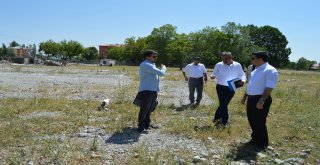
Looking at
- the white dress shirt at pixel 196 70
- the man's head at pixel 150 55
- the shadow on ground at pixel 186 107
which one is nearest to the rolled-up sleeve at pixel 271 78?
the man's head at pixel 150 55

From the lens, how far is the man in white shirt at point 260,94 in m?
7.45

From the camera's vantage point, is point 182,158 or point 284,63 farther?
point 284,63

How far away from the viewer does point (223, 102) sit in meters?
9.94

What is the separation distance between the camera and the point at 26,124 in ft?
31.8

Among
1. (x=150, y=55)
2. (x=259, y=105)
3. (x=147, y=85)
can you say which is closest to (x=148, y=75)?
(x=147, y=85)

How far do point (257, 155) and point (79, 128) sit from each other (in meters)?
A: 4.54

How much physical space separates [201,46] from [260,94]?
8579 centimetres

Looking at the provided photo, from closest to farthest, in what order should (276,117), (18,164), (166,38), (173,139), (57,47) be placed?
(18,164)
(173,139)
(276,117)
(166,38)
(57,47)

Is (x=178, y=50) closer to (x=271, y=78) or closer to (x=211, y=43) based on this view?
(x=211, y=43)

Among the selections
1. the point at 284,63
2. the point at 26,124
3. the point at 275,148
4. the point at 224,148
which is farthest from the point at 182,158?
the point at 284,63

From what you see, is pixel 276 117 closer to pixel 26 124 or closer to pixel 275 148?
pixel 275 148

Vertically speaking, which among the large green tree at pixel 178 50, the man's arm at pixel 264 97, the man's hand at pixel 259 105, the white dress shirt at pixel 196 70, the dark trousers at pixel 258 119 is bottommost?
the dark trousers at pixel 258 119

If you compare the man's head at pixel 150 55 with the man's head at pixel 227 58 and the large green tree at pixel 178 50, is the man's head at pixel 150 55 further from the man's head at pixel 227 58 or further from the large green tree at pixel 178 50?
the large green tree at pixel 178 50

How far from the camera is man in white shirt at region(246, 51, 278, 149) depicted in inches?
293
